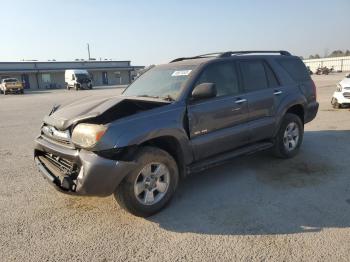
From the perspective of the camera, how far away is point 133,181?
146 inches

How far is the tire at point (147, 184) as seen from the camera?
373cm

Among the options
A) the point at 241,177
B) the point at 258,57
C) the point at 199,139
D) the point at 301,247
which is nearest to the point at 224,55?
the point at 258,57

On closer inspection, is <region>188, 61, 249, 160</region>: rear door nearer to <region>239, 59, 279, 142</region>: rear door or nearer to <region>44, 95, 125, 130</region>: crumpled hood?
<region>239, 59, 279, 142</region>: rear door

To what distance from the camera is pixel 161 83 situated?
489 centimetres

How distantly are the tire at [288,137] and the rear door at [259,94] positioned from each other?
0.99ft

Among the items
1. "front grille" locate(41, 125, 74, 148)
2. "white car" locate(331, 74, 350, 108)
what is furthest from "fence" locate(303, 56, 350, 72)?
"front grille" locate(41, 125, 74, 148)

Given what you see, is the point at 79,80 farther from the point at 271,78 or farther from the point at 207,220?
the point at 207,220

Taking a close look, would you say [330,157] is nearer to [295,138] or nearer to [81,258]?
[295,138]

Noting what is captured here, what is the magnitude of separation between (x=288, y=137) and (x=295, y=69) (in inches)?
51.5

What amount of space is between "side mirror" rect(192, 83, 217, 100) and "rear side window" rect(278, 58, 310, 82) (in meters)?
2.32

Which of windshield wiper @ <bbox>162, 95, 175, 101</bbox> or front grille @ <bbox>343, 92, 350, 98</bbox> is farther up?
windshield wiper @ <bbox>162, 95, 175, 101</bbox>

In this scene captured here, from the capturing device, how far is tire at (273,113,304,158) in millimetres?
5715

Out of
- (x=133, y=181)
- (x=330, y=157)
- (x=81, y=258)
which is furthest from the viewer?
(x=330, y=157)

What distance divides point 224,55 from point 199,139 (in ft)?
5.11
